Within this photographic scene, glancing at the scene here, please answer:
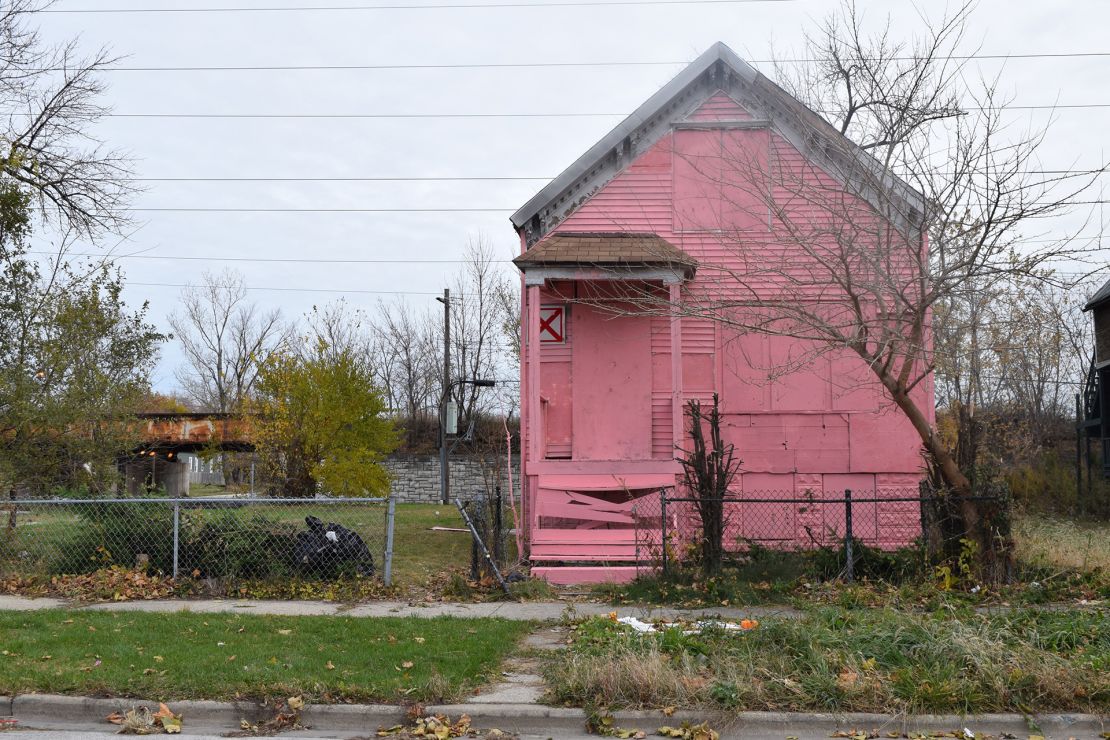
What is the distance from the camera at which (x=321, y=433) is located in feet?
82.0

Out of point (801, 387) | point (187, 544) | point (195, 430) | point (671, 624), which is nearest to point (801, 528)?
point (801, 387)

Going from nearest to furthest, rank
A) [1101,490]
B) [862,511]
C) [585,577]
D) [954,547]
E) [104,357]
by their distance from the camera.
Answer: [954,547] < [585,577] < [862,511] < [104,357] < [1101,490]

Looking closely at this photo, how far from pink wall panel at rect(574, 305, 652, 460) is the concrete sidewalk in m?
4.85

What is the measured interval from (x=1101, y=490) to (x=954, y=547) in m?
19.4

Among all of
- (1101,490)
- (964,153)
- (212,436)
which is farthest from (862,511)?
(212,436)

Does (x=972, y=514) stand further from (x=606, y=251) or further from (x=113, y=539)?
(x=113, y=539)

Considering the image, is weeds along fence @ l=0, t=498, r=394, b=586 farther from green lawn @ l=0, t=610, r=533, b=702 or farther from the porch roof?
the porch roof

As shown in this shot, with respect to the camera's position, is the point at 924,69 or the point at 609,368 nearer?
the point at 924,69

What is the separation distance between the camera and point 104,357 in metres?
17.7

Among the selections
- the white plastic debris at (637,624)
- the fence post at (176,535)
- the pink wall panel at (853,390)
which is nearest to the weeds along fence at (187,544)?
the fence post at (176,535)

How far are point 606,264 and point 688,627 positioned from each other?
21.3 ft

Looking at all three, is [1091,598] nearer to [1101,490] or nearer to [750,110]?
[750,110]

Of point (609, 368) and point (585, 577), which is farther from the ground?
point (609, 368)

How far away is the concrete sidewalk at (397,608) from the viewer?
982cm
